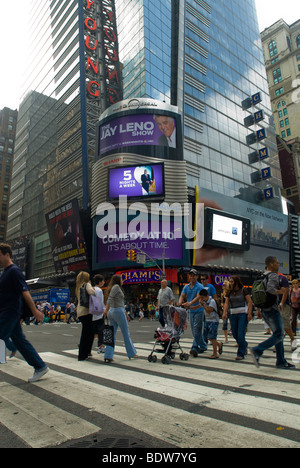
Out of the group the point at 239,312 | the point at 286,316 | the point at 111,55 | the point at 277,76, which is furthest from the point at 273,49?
the point at 239,312

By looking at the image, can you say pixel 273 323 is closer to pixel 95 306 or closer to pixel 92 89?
pixel 95 306

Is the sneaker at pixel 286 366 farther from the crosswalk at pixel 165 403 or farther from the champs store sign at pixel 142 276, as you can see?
the champs store sign at pixel 142 276

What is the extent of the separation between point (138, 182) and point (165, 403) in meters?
32.7

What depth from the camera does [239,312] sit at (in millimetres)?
6348

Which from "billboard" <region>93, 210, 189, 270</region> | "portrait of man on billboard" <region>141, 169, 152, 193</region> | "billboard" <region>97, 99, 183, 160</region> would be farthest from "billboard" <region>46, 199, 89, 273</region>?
"portrait of man on billboard" <region>141, 169, 152, 193</region>

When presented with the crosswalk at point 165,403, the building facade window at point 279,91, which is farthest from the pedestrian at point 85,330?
the building facade window at point 279,91

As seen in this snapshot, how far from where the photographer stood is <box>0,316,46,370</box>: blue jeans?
13.8 ft

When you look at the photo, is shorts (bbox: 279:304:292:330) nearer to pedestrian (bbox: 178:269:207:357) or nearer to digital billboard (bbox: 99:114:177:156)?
pedestrian (bbox: 178:269:207:357)

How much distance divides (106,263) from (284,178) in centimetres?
5921

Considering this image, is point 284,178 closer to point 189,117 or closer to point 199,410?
point 189,117

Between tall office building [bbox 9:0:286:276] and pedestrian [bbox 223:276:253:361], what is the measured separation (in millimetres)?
31417

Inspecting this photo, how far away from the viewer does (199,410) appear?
3.19m

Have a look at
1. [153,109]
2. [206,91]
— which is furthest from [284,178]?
[153,109]

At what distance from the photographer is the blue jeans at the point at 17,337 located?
421cm
